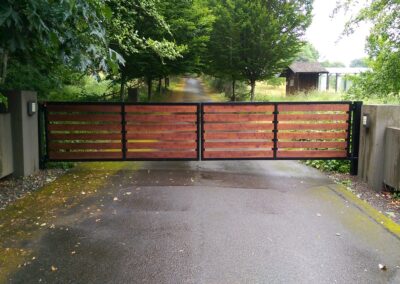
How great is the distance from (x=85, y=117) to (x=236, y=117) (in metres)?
3.06

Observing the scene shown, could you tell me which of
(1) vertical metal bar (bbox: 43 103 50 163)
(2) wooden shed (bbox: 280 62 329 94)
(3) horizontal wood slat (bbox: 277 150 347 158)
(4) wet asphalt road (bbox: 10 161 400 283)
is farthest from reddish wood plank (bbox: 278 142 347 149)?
(2) wooden shed (bbox: 280 62 329 94)

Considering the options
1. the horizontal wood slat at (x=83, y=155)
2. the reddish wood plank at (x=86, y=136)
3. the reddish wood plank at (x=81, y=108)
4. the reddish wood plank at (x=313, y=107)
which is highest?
the reddish wood plank at (x=313, y=107)

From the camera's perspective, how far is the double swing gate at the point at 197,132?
7.10 metres

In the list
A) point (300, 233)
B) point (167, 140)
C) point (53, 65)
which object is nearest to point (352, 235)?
point (300, 233)

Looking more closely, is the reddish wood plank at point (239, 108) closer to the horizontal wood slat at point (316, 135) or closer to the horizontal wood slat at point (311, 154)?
the horizontal wood slat at point (316, 135)

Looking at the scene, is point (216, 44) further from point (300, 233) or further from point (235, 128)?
point (300, 233)

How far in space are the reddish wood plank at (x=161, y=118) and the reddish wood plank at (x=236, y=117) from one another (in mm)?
311

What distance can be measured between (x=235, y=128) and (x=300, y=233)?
344 centimetres

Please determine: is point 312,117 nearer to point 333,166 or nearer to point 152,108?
point 333,166

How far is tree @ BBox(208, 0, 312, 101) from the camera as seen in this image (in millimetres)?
18438

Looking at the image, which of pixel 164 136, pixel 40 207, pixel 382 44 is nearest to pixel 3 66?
pixel 40 207

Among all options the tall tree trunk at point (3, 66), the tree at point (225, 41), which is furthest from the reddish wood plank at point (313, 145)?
the tree at point (225, 41)

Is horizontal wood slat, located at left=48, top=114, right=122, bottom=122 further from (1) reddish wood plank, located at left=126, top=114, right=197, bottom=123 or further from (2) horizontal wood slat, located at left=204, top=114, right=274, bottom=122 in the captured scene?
(2) horizontal wood slat, located at left=204, top=114, right=274, bottom=122

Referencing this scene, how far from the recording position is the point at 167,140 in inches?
286
